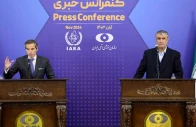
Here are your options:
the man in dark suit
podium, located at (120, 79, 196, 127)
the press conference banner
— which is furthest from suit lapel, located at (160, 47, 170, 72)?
the press conference banner

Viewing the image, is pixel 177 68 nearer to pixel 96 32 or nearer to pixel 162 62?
pixel 162 62

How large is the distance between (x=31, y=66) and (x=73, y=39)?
1.23 meters

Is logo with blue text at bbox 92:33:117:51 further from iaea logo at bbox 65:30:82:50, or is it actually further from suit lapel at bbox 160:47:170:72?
suit lapel at bbox 160:47:170:72

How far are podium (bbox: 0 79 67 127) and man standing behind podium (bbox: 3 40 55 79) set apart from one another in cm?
58

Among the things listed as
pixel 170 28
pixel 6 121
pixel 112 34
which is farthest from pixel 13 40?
pixel 170 28

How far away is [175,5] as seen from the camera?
20.2ft

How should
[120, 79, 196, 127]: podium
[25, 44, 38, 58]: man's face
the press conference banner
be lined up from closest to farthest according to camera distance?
[120, 79, 196, 127]: podium
[25, 44, 38, 58]: man's face
the press conference banner

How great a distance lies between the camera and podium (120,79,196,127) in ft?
14.4

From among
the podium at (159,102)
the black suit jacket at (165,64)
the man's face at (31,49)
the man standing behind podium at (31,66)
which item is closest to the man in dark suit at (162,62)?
the black suit jacket at (165,64)

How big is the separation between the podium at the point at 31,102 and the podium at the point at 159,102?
74 centimetres

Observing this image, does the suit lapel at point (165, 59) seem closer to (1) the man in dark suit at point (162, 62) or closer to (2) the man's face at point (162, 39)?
(1) the man in dark suit at point (162, 62)

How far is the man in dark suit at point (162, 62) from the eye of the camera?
16.0ft

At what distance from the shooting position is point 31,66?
16.8 feet

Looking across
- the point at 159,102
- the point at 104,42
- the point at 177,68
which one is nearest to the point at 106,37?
the point at 104,42
